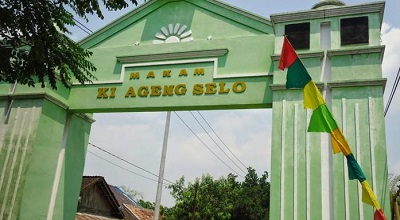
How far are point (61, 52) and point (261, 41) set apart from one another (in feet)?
13.7

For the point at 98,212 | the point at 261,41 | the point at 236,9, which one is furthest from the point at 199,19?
the point at 98,212

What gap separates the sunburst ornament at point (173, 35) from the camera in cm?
914

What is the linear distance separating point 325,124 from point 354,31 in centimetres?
278

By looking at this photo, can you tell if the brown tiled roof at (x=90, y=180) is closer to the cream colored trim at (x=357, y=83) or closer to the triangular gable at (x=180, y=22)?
the triangular gable at (x=180, y=22)

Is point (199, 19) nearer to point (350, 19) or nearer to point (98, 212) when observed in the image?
point (350, 19)

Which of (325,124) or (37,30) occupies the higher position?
(37,30)

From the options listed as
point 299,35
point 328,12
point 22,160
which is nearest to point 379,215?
point 299,35

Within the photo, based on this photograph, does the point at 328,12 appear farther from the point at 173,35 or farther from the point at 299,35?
the point at 173,35

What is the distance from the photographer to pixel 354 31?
7.65 m

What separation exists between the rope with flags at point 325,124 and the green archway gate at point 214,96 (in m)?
0.74

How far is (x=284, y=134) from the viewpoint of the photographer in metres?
7.35

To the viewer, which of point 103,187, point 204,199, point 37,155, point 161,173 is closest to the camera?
point 37,155

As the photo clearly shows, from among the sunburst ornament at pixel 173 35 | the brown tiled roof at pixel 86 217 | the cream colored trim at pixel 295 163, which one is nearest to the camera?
the cream colored trim at pixel 295 163

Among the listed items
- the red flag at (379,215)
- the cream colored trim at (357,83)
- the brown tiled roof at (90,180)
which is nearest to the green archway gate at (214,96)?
the cream colored trim at (357,83)
